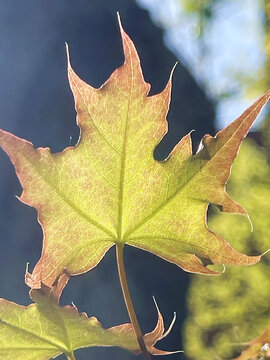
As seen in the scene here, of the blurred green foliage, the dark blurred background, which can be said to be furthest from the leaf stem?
the dark blurred background

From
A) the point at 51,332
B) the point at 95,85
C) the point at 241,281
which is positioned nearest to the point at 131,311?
the point at 51,332

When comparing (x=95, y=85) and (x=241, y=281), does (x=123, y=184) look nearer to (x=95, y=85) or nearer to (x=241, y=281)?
(x=241, y=281)

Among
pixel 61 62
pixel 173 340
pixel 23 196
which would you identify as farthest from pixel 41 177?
pixel 61 62

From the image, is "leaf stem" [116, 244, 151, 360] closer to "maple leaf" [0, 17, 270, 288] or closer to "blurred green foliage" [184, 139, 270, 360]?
"maple leaf" [0, 17, 270, 288]

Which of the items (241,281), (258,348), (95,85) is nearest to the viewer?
(258,348)

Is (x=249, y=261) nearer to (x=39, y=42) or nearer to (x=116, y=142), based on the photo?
(x=116, y=142)

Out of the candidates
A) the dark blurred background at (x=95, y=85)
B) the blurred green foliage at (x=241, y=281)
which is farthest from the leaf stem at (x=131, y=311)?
the dark blurred background at (x=95, y=85)
